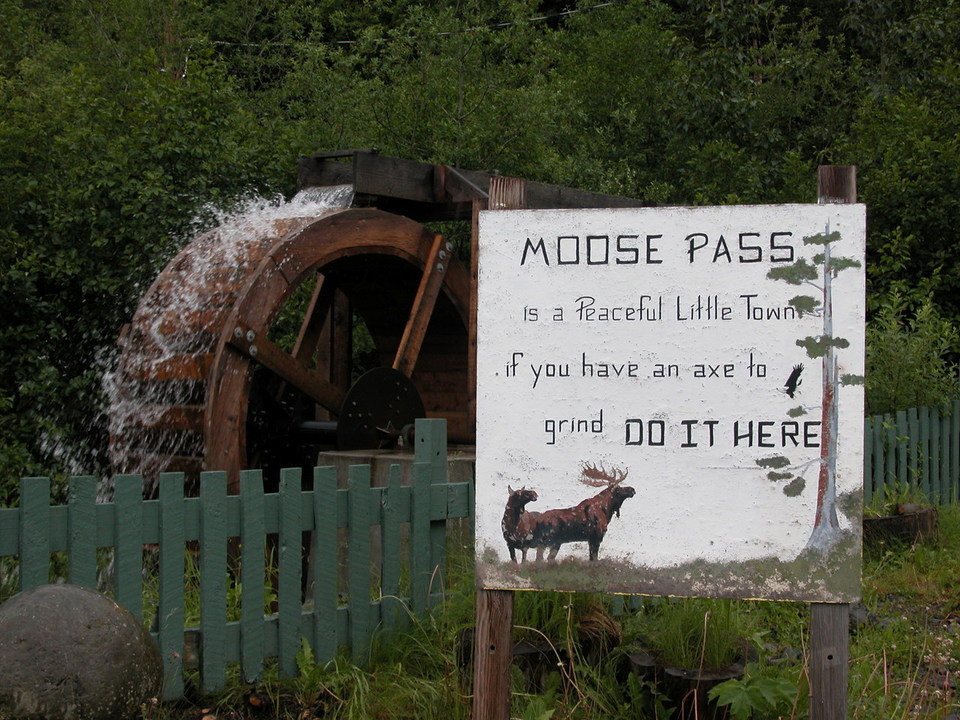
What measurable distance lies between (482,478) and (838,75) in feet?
44.0

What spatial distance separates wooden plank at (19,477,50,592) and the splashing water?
334 cm

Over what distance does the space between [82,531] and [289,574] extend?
82 centimetres

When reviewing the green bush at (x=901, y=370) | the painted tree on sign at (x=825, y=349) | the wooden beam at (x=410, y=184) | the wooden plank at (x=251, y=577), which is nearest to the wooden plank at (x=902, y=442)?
the green bush at (x=901, y=370)

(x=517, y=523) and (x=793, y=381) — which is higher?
(x=793, y=381)

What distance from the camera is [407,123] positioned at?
1144 centimetres

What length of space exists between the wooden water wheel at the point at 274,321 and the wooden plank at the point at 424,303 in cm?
1

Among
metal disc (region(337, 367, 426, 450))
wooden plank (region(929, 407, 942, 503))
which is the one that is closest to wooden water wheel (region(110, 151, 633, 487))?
metal disc (region(337, 367, 426, 450))

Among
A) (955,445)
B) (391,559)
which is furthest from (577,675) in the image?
Result: (955,445)

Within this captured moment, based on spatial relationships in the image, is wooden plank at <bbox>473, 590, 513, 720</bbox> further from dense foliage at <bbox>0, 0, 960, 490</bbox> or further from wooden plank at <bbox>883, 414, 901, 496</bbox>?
dense foliage at <bbox>0, 0, 960, 490</bbox>

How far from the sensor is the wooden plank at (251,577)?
13.3ft

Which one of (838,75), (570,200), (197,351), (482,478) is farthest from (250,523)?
(838,75)

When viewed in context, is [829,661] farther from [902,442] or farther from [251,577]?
[902,442]

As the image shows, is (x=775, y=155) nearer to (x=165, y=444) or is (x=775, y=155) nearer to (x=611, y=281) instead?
(x=165, y=444)

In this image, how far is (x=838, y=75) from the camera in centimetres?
1495
